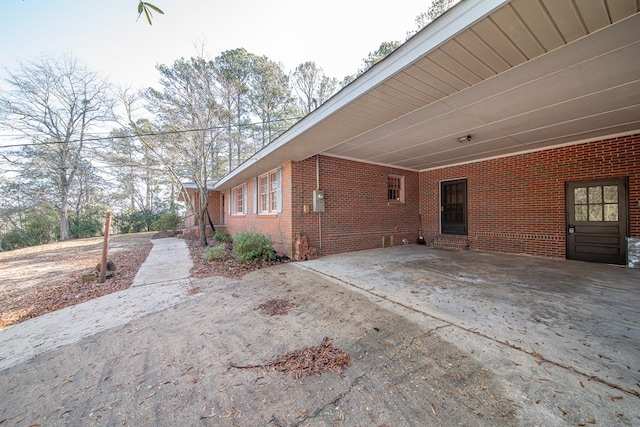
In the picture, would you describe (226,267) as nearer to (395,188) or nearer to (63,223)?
(395,188)

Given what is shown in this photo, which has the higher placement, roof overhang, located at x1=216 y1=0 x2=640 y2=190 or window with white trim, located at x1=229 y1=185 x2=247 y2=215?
roof overhang, located at x1=216 y1=0 x2=640 y2=190

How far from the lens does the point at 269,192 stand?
7793 mm

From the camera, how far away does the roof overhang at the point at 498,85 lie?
→ 6.49 ft


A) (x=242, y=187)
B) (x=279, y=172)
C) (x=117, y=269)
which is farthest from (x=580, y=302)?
(x=242, y=187)

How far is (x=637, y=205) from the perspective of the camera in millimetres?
4922

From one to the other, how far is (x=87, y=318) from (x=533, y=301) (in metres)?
6.00

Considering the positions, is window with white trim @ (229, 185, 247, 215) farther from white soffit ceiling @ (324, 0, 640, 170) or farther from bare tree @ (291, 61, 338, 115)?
bare tree @ (291, 61, 338, 115)

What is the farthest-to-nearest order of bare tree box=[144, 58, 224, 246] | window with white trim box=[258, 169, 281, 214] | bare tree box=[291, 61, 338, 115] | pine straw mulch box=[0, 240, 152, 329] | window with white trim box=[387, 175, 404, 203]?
bare tree box=[291, 61, 338, 115] → bare tree box=[144, 58, 224, 246] → window with white trim box=[387, 175, 404, 203] → window with white trim box=[258, 169, 281, 214] → pine straw mulch box=[0, 240, 152, 329]

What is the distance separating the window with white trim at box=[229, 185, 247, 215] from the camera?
35.8 feet

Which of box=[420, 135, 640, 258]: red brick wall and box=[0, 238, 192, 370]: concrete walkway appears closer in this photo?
box=[0, 238, 192, 370]: concrete walkway

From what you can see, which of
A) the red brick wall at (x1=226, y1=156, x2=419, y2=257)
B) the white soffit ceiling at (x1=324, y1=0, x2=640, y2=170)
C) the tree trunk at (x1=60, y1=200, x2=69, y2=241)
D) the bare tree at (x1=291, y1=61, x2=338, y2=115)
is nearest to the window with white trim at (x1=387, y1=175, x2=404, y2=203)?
the red brick wall at (x1=226, y1=156, x2=419, y2=257)

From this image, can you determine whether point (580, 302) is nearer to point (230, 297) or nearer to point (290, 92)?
point (230, 297)

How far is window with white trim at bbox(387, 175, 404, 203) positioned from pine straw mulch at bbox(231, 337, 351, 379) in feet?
22.0

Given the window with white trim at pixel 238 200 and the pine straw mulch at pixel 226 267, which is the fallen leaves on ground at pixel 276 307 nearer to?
the pine straw mulch at pixel 226 267
